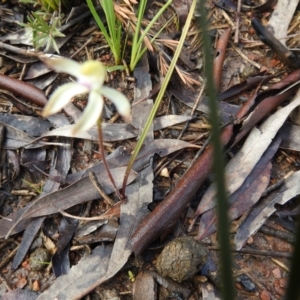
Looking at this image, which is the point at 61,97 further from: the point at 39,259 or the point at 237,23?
the point at 237,23

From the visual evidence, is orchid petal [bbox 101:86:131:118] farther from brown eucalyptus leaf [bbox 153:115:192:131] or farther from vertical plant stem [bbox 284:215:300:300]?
brown eucalyptus leaf [bbox 153:115:192:131]

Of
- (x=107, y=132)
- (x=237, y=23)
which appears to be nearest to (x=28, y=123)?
(x=107, y=132)

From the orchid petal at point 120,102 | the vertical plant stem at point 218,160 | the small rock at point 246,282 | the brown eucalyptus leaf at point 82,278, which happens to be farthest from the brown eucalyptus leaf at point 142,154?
the vertical plant stem at point 218,160

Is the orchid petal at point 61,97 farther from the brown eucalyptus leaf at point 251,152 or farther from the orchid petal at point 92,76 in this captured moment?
the brown eucalyptus leaf at point 251,152

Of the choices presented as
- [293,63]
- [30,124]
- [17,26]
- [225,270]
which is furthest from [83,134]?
[225,270]

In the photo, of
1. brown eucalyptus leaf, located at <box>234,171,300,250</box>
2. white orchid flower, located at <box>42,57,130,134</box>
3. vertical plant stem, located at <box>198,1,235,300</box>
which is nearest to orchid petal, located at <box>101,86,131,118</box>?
white orchid flower, located at <box>42,57,130,134</box>

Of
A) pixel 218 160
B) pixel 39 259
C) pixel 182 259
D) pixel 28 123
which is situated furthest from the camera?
pixel 28 123
